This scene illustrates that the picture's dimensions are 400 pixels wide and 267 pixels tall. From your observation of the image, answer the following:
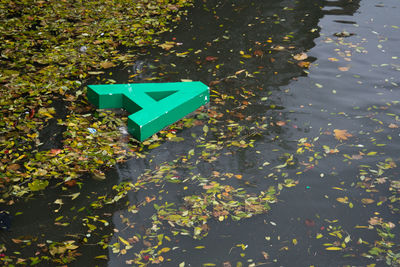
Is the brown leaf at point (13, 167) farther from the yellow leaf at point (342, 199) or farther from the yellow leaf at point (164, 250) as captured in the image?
the yellow leaf at point (342, 199)

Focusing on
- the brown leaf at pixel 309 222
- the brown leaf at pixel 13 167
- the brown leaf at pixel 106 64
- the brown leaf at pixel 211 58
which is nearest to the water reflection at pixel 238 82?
the brown leaf at pixel 211 58

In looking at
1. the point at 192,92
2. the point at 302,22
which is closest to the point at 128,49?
the point at 192,92

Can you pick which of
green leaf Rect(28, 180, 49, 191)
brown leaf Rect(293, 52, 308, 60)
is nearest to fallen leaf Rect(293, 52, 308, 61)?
brown leaf Rect(293, 52, 308, 60)

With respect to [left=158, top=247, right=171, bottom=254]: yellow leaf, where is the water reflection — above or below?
above

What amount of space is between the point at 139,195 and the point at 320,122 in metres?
2.72

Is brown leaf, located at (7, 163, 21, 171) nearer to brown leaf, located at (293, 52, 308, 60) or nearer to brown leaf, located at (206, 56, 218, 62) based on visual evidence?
brown leaf, located at (206, 56, 218, 62)

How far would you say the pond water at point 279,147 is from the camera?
4551mm

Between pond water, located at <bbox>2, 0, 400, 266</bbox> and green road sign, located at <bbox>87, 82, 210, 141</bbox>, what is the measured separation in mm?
270

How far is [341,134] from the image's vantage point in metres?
6.03

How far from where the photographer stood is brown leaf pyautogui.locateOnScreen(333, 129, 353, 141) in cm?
595

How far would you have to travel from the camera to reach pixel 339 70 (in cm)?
751

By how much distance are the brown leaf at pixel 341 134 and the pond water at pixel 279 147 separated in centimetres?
1

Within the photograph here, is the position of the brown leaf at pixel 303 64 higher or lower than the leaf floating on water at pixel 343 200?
higher

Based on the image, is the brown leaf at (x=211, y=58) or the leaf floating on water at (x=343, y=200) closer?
the leaf floating on water at (x=343, y=200)
